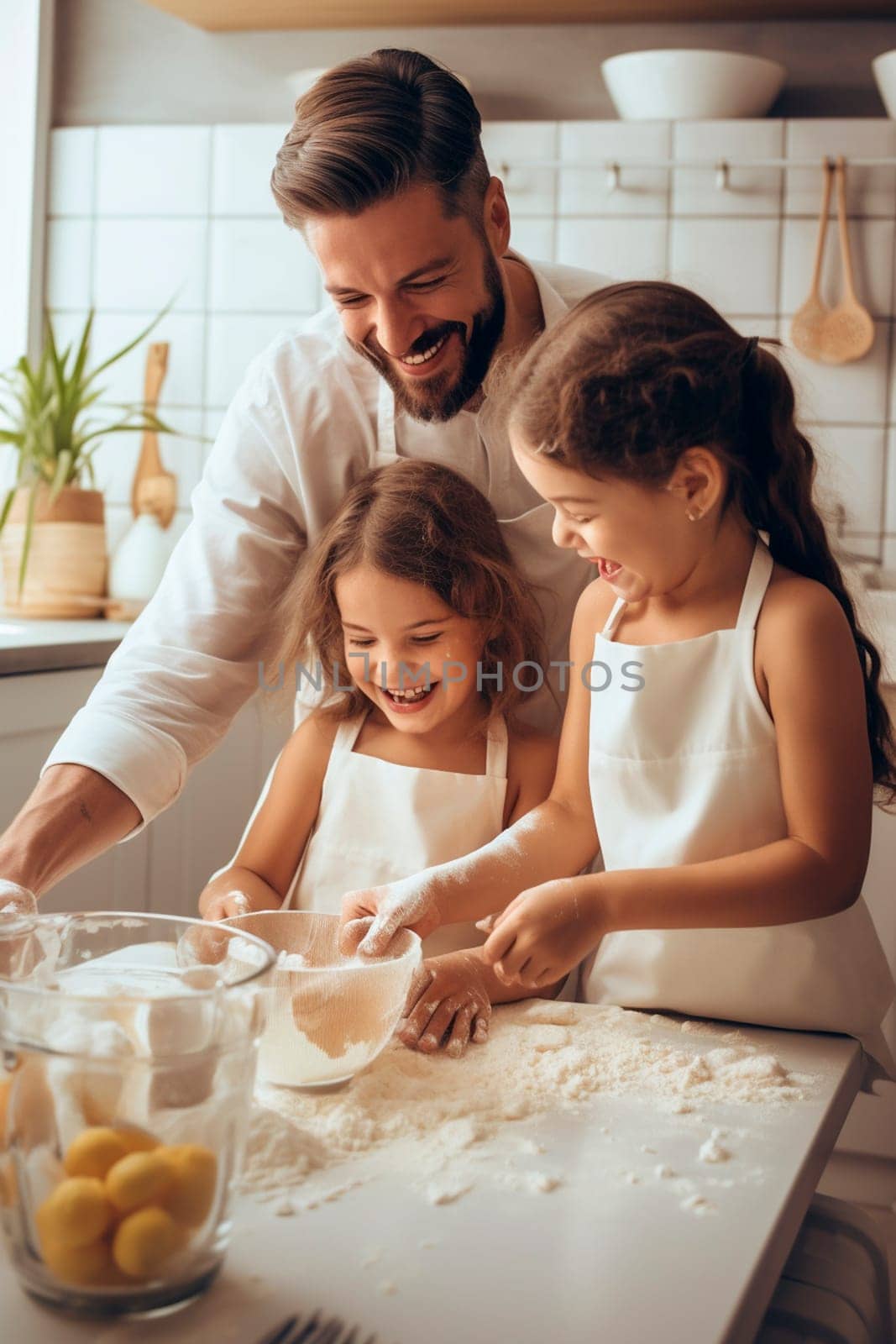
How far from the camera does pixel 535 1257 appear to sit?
1.99ft

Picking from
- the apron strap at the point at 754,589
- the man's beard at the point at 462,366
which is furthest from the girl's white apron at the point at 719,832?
the man's beard at the point at 462,366

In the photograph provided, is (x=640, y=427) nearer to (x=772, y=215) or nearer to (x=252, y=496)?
(x=252, y=496)

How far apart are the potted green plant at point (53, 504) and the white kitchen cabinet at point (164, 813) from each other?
1.25 ft

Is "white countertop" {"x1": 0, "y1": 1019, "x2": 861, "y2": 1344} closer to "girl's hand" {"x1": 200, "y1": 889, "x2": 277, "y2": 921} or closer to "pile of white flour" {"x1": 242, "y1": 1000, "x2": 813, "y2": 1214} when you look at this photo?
"pile of white flour" {"x1": 242, "y1": 1000, "x2": 813, "y2": 1214}

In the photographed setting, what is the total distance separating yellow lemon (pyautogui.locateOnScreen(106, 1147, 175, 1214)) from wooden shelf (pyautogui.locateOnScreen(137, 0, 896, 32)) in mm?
2431

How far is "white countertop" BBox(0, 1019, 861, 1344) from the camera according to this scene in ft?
1.81

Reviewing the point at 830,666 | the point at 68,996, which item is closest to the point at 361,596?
the point at 830,666

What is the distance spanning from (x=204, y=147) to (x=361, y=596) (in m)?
1.78

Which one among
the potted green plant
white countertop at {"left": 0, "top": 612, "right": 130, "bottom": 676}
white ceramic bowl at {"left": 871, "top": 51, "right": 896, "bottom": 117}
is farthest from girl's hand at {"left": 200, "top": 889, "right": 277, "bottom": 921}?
white ceramic bowl at {"left": 871, "top": 51, "right": 896, "bottom": 117}

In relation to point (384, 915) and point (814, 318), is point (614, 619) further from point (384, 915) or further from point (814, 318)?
point (814, 318)

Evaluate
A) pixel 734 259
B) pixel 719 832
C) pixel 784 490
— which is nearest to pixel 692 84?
pixel 734 259

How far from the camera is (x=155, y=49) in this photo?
9.14ft

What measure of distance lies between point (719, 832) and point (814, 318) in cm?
170

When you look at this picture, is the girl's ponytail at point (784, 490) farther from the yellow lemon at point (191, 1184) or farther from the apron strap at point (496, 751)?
the yellow lemon at point (191, 1184)
